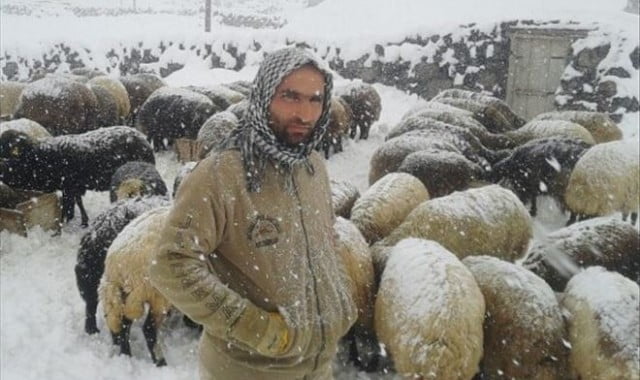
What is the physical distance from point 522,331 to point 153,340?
2320mm

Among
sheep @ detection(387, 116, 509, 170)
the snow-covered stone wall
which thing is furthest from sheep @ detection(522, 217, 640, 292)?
the snow-covered stone wall

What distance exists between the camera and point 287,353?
68.1 inches

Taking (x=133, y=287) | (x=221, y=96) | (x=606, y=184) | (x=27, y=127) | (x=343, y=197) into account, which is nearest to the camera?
(x=133, y=287)

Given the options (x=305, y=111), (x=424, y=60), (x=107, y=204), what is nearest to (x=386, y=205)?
(x=305, y=111)

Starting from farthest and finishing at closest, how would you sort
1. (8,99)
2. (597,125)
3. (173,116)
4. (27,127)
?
(8,99) → (173,116) → (597,125) → (27,127)

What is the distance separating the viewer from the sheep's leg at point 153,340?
3.66 m

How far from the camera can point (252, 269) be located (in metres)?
1.71

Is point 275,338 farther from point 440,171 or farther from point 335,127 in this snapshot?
point 335,127

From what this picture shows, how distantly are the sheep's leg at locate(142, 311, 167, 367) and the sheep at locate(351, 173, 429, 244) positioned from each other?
1.78m

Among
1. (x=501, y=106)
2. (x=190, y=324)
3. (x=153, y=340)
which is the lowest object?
(x=190, y=324)

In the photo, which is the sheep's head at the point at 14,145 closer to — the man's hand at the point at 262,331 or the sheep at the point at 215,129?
the sheep at the point at 215,129

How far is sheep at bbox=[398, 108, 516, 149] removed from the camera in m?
7.88

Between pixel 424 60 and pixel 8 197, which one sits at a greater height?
pixel 424 60

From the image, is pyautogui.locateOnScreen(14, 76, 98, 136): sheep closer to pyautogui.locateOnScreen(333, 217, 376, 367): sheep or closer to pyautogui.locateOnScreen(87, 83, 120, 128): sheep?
pyautogui.locateOnScreen(87, 83, 120, 128): sheep
